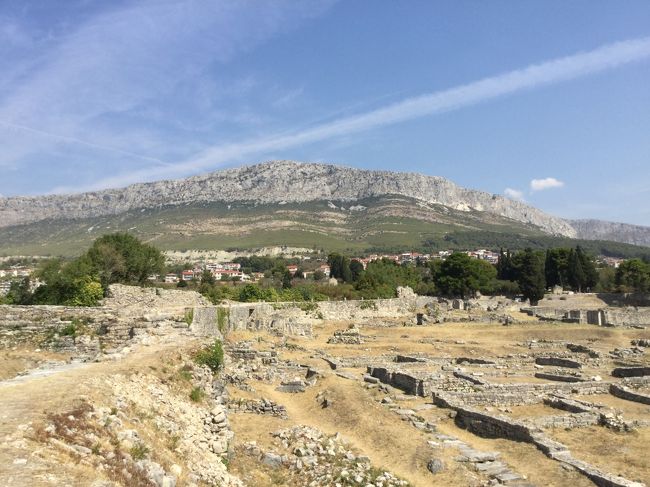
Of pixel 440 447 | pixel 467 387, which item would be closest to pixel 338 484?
pixel 440 447

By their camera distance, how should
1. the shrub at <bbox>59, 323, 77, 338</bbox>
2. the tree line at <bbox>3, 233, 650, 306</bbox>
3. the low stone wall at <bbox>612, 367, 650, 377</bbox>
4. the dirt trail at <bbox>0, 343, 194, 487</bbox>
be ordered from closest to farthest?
the dirt trail at <bbox>0, 343, 194, 487</bbox>
the shrub at <bbox>59, 323, 77, 338</bbox>
the low stone wall at <bbox>612, 367, 650, 377</bbox>
the tree line at <bbox>3, 233, 650, 306</bbox>

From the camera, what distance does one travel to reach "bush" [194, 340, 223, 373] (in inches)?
499

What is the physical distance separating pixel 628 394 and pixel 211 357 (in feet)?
54.7

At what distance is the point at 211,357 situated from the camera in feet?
43.2

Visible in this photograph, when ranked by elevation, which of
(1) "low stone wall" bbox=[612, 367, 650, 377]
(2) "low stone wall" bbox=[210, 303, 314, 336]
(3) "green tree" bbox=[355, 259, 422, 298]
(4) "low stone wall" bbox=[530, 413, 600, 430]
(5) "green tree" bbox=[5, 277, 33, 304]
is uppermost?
(3) "green tree" bbox=[355, 259, 422, 298]

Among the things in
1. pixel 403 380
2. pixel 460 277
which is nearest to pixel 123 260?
pixel 403 380

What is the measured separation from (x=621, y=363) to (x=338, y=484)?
22634 millimetres

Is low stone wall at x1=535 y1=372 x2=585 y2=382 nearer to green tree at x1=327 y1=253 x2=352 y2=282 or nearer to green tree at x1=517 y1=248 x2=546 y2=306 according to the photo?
green tree at x1=517 y1=248 x2=546 y2=306

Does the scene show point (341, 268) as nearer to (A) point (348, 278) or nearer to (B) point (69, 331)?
(A) point (348, 278)

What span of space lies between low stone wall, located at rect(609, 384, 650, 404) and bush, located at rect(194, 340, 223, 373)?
52.8ft

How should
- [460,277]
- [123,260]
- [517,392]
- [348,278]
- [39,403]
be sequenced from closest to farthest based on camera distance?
[39,403], [517,392], [123,260], [460,277], [348,278]

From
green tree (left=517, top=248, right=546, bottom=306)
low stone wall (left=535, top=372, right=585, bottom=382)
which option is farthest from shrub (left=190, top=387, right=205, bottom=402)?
green tree (left=517, top=248, right=546, bottom=306)

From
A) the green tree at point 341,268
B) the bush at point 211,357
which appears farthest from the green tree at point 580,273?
the bush at point 211,357

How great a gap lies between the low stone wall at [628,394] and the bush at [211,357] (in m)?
16.1
